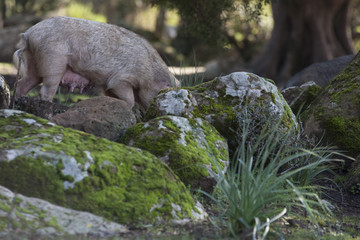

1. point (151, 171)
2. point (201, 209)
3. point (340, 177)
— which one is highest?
point (151, 171)

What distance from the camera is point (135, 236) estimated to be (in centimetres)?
352

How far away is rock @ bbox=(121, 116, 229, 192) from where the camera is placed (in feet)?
15.8

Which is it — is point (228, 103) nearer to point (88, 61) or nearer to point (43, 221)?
point (88, 61)

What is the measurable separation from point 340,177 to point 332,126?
31.8 inches

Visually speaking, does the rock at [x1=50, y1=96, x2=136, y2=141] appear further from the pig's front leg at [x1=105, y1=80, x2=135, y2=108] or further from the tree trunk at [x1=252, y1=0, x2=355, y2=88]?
the tree trunk at [x1=252, y1=0, x2=355, y2=88]

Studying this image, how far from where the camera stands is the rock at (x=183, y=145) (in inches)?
190

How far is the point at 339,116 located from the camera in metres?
7.02

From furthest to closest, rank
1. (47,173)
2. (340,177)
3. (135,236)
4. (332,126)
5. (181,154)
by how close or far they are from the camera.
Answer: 1. (332,126)
2. (340,177)
3. (181,154)
4. (47,173)
5. (135,236)

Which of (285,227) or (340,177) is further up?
(285,227)

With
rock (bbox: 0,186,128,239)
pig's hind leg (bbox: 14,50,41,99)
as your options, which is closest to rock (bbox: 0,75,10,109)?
pig's hind leg (bbox: 14,50,41,99)

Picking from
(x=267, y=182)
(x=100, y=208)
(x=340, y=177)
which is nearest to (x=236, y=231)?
(x=267, y=182)

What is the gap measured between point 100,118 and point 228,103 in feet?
5.31

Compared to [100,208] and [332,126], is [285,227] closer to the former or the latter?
[100,208]

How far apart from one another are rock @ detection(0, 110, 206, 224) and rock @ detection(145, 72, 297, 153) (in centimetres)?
154
